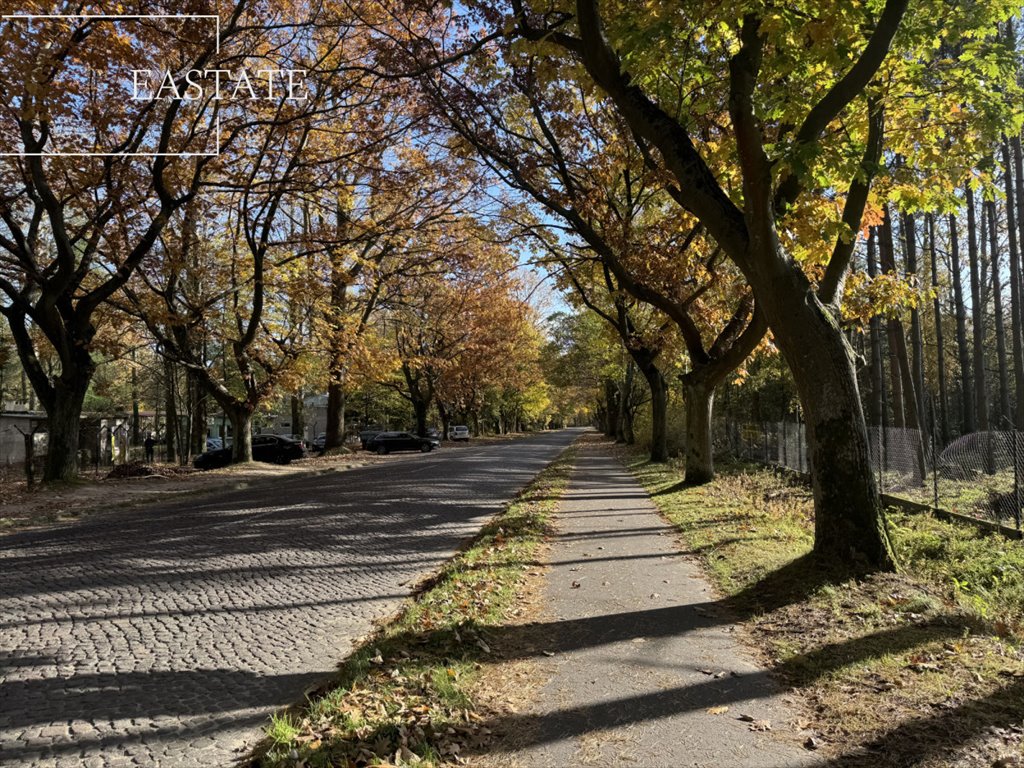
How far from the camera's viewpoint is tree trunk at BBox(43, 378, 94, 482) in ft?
59.8

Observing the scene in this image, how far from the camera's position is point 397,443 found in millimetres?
43500

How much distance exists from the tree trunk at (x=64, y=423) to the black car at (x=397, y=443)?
24553 millimetres

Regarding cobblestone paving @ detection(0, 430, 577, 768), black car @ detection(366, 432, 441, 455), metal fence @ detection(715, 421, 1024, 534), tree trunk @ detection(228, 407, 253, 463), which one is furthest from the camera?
black car @ detection(366, 432, 441, 455)

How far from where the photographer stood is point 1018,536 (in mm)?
8984

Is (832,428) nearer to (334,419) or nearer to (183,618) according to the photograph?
(183,618)

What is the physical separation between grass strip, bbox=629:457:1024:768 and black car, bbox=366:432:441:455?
1369 inches

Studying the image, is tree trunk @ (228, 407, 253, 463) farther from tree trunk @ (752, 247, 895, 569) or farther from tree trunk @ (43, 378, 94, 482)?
tree trunk @ (752, 247, 895, 569)

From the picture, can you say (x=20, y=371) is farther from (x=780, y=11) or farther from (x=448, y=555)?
(x=780, y=11)

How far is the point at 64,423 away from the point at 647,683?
18889mm

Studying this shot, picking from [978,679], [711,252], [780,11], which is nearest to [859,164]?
[780,11]

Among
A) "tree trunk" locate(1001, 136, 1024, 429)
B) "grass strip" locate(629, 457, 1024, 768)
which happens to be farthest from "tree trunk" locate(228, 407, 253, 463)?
"tree trunk" locate(1001, 136, 1024, 429)

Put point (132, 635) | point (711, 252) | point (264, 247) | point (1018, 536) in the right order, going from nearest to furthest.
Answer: point (132, 635) → point (1018, 536) → point (711, 252) → point (264, 247)

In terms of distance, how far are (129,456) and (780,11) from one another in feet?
125

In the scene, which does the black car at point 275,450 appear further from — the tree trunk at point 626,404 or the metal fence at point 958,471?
the metal fence at point 958,471
